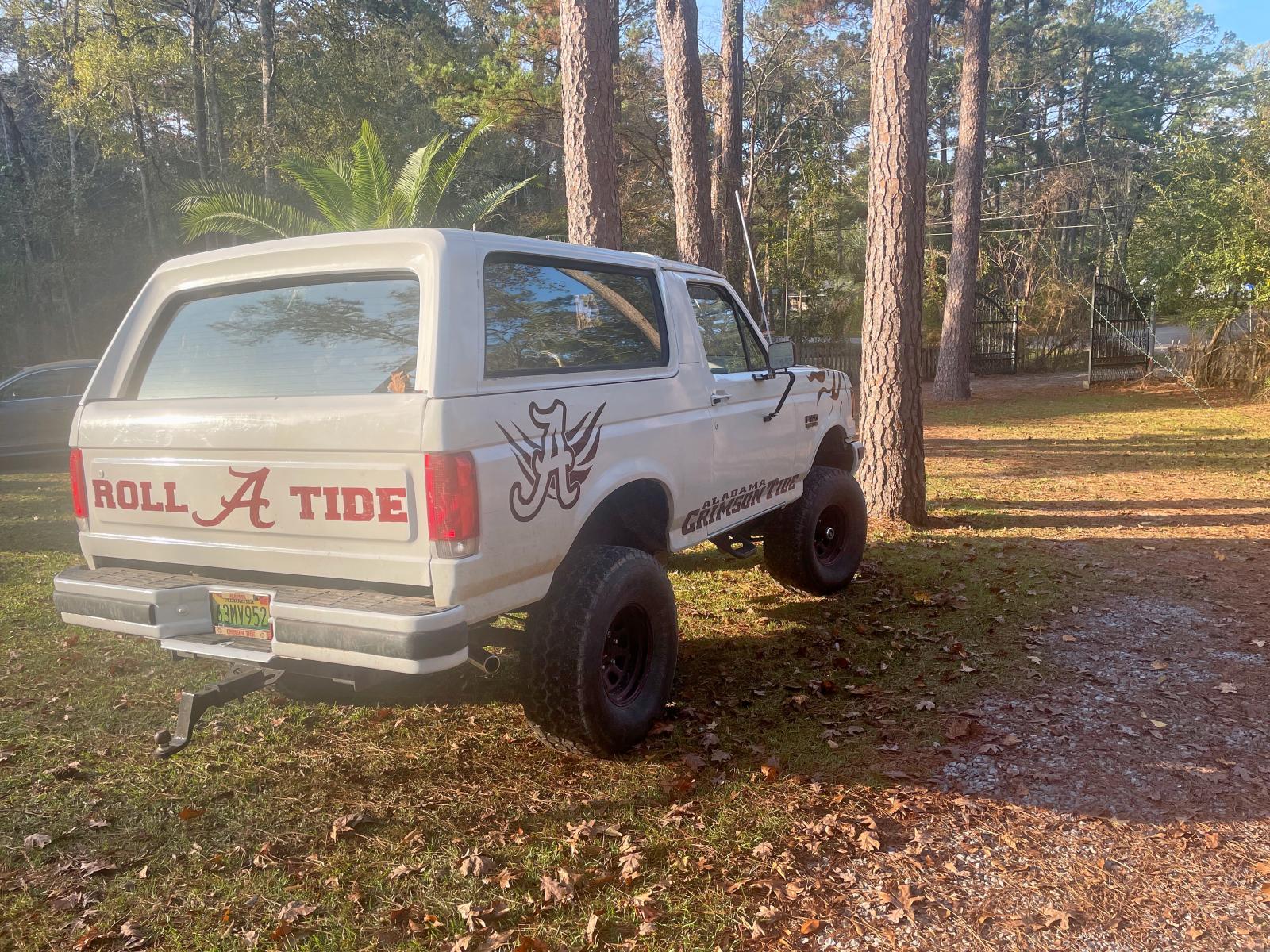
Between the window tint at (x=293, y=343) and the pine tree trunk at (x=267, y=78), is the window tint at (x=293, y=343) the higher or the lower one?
the lower one

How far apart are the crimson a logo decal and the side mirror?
5.82 ft

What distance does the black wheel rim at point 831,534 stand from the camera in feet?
21.3

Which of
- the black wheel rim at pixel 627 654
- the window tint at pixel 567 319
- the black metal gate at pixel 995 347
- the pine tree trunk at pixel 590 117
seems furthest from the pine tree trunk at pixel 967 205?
the black wheel rim at pixel 627 654

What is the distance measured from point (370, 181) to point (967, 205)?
12861 mm

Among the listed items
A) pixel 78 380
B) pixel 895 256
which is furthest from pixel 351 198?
pixel 895 256

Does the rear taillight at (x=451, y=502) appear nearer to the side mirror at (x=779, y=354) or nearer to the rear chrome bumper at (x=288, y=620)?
the rear chrome bumper at (x=288, y=620)

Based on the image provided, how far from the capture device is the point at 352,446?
129 inches

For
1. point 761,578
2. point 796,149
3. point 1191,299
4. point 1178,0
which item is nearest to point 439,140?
point 761,578

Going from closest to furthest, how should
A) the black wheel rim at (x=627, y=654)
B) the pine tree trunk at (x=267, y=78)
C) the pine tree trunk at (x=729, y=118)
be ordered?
the black wheel rim at (x=627, y=654) → the pine tree trunk at (x=729, y=118) → the pine tree trunk at (x=267, y=78)

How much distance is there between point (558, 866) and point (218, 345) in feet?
8.45

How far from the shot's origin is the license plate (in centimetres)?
344

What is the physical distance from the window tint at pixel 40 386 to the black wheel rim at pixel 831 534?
11511mm

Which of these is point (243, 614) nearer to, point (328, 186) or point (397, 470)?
point (397, 470)

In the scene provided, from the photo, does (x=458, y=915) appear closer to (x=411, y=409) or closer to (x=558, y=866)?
(x=558, y=866)
